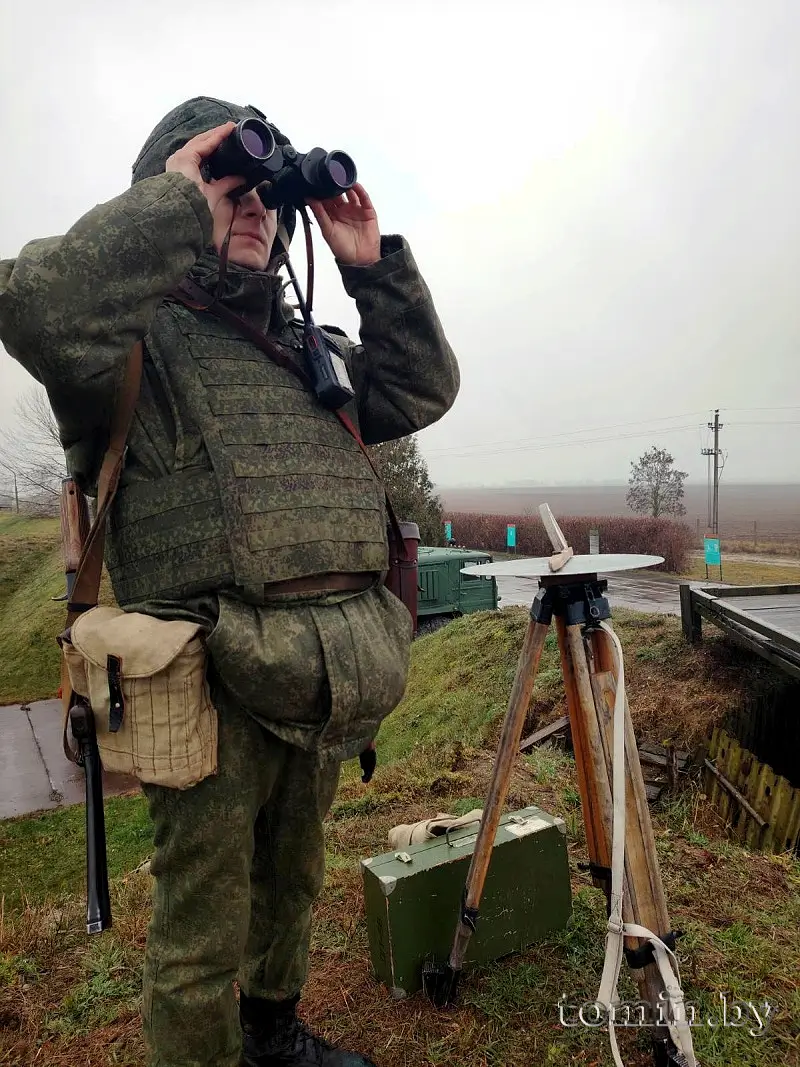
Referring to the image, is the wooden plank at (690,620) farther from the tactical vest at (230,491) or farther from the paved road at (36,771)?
the paved road at (36,771)

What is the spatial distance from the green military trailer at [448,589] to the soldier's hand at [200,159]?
403 inches

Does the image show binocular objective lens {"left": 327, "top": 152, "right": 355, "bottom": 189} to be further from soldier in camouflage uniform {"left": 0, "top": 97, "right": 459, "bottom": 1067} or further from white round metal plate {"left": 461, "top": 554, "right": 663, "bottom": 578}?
white round metal plate {"left": 461, "top": 554, "right": 663, "bottom": 578}

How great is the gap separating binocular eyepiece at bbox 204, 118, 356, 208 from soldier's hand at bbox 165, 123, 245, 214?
13 mm

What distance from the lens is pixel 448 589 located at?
39.4 ft

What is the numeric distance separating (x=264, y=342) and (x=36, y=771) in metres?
7.50

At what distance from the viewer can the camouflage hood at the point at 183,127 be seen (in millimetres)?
1686

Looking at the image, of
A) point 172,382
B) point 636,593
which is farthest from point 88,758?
point 636,593

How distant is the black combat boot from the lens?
1850 mm

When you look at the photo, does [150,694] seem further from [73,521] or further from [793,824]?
[793,824]

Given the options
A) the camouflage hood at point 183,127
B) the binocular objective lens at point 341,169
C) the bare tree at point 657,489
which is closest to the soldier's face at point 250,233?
the camouflage hood at point 183,127

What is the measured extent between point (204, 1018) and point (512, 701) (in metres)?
1.04

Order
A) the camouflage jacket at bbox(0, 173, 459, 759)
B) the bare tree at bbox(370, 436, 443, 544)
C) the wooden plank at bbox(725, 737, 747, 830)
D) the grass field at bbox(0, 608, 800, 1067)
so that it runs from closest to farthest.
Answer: the camouflage jacket at bbox(0, 173, 459, 759) < the grass field at bbox(0, 608, 800, 1067) < the wooden plank at bbox(725, 737, 747, 830) < the bare tree at bbox(370, 436, 443, 544)

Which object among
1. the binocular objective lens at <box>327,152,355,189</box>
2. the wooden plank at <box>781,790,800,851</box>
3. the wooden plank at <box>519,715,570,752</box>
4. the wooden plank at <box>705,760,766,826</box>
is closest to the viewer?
the binocular objective lens at <box>327,152,355,189</box>

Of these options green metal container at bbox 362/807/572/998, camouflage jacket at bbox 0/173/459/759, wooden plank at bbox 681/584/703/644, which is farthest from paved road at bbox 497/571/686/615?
camouflage jacket at bbox 0/173/459/759
